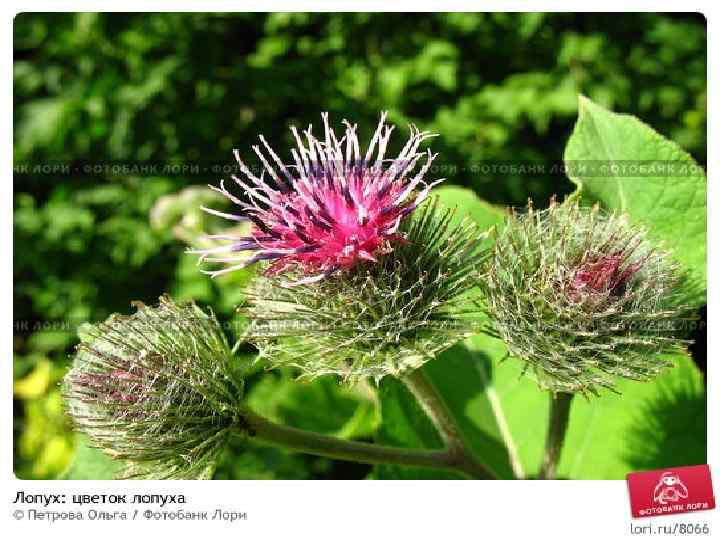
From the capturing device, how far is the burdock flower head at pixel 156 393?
166cm

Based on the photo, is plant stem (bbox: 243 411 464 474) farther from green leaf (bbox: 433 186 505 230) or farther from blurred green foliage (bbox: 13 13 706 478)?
blurred green foliage (bbox: 13 13 706 478)

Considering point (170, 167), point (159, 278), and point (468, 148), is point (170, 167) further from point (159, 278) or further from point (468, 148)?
point (468, 148)

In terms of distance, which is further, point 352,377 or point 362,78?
point 362,78

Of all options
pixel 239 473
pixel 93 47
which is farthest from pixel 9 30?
pixel 239 473

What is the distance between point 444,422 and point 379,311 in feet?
1.28

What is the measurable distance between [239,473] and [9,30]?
74.2 inches

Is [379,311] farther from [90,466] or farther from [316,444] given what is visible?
[90,466]

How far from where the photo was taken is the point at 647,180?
1.96 m
